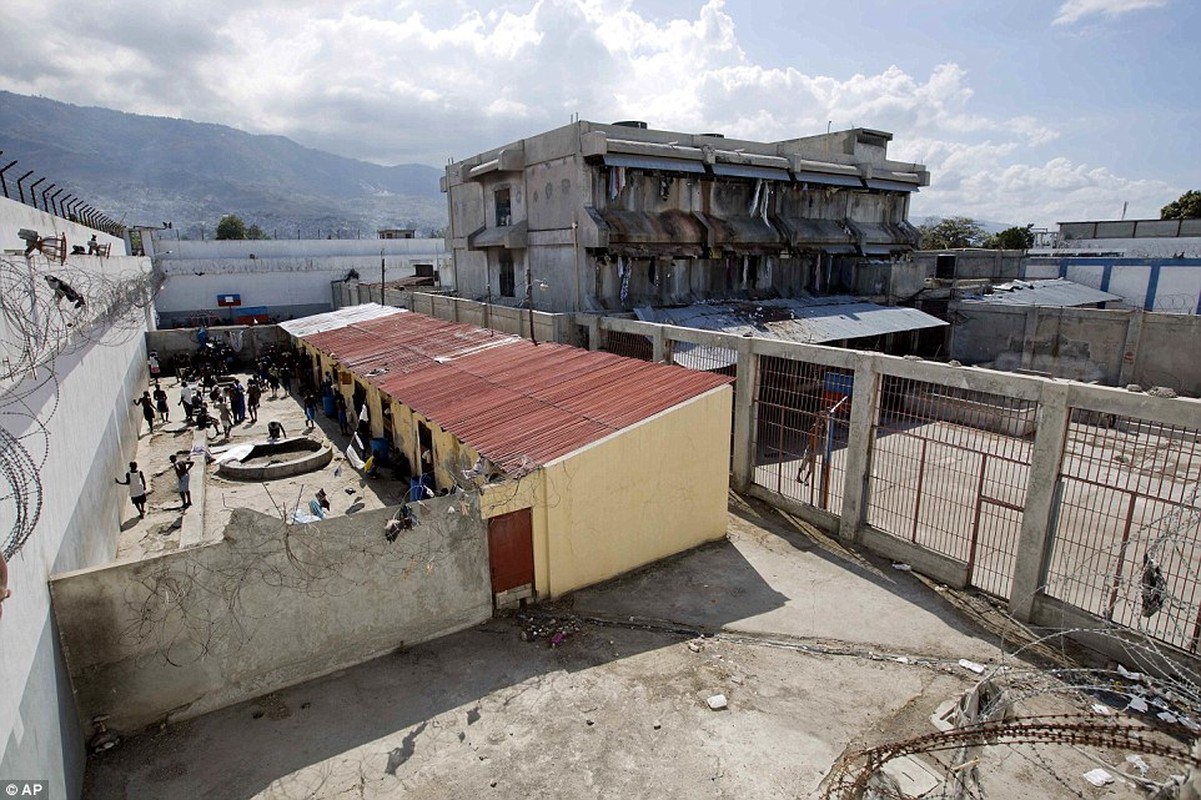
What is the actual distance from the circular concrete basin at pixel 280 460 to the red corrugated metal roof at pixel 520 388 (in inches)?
100

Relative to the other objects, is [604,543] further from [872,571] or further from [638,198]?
[638,198]

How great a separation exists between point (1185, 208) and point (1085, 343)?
37447mm

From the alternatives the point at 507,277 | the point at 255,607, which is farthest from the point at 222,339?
the point at 255,607

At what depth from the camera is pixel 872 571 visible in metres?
10.5

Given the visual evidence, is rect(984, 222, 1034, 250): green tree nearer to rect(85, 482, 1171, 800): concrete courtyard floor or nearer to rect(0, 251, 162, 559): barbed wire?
rect(85, 482, 1171, 800): concrete courtyard floor

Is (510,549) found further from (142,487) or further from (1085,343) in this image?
(1085,343)

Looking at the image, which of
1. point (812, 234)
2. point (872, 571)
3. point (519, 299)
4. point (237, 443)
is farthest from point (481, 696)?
point (812, 234)

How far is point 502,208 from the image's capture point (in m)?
26.7

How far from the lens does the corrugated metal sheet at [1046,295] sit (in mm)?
27625

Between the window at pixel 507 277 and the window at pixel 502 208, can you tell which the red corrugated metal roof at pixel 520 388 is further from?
the window at pixel 502 208

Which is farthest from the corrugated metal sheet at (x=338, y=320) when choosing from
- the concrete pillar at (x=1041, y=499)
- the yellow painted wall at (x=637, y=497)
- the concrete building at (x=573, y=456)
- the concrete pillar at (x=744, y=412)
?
the concrete pillar at (x=1041, y=499)

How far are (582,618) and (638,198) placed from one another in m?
16.5

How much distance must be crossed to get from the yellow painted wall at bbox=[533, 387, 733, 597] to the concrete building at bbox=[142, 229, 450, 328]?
93.1 feet

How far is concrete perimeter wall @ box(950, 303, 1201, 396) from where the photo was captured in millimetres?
20906
